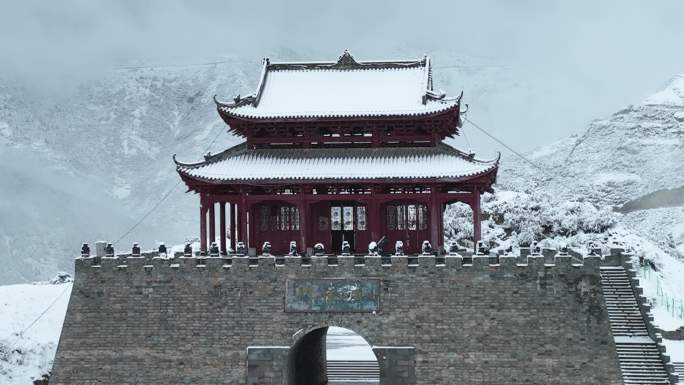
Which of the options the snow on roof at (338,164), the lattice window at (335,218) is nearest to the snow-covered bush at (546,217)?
the snow on roof at (338,164)

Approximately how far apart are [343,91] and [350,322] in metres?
11.0

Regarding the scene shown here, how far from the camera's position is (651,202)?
211 ft

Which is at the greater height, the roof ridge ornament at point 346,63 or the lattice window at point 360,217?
the roof ridge ornament at point 346,63

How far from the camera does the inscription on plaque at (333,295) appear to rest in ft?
69.6

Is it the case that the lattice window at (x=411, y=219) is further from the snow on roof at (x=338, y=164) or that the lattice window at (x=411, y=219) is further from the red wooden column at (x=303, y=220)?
the red wooden column at (x=303, y=220)

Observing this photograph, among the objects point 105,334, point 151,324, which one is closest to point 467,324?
point 151,324

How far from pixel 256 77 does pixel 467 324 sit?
90.9 meters

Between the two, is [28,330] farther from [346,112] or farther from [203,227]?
[346,112]

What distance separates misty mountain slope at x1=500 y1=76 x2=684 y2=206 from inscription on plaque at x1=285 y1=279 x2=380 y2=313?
44.7 meters

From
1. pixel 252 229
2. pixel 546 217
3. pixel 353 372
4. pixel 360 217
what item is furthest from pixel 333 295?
pixel 546 217

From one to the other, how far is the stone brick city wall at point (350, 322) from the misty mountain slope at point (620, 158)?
144 feet

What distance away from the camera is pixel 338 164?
85.1ft

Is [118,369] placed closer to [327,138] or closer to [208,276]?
[208,276]

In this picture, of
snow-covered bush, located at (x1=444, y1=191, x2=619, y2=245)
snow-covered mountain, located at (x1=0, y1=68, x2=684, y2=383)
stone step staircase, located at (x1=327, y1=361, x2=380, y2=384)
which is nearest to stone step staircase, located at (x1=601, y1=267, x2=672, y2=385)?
snow-covered mountain, located at (x1=0, y1=68, x2=684, y2=383)
